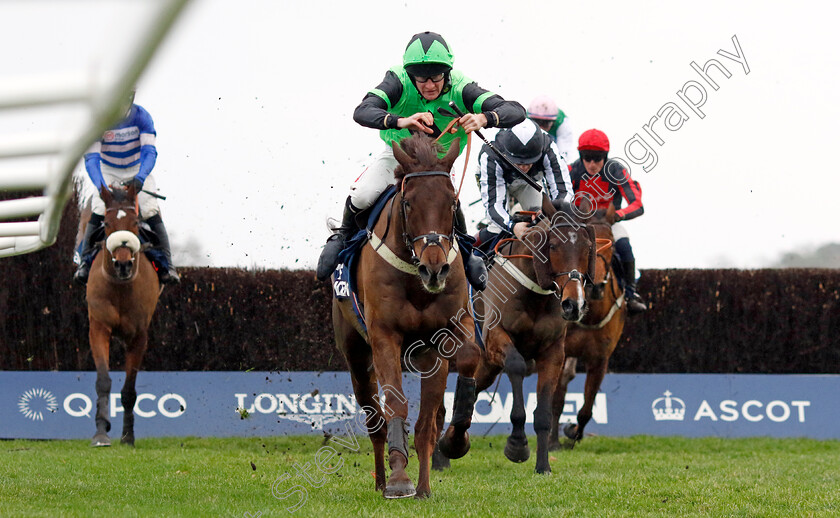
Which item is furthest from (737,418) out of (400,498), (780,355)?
(400,498)

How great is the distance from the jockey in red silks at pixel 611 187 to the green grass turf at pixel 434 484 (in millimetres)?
1994

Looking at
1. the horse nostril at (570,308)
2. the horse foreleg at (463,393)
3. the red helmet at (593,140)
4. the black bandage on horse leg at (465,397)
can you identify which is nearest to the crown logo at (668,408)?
the red helmet at (593,140)

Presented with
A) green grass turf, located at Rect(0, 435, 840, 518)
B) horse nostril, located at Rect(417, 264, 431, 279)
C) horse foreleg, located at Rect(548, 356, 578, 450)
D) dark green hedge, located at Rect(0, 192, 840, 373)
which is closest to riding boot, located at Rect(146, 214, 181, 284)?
dark green hedge, located at Rect(0, 192, 840, 373)

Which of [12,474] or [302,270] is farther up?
[302,270]

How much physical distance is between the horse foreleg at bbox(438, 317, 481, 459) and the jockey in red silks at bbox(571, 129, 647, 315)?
161 inches

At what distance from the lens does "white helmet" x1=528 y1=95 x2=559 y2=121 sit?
36.0 feet

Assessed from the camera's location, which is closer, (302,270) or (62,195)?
(62,195)

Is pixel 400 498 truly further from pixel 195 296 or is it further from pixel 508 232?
pixel 195 296

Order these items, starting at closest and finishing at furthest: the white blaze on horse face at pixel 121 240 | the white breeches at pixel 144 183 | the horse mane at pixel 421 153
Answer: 1. the horse mane at pixel 421 153
2. the white blaze on horse face at pixel 121 240
3. the white breeches at pixel 144 183

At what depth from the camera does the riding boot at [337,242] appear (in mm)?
6668

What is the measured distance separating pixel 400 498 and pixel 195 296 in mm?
7567

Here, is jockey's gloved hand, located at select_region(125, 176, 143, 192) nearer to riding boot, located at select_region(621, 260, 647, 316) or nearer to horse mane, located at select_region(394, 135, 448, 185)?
horse mane, located at select_region(394, 135, 448, 185)

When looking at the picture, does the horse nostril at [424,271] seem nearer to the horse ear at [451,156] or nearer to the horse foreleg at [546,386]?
the horse ear at [451,156]

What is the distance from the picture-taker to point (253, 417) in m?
11.7
